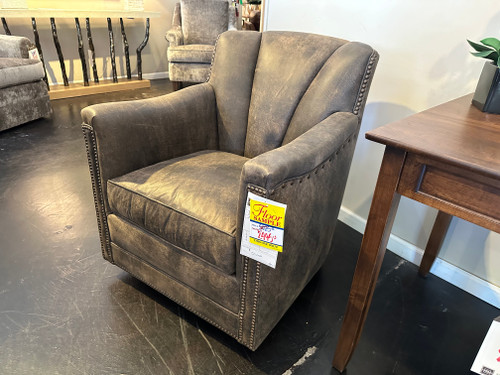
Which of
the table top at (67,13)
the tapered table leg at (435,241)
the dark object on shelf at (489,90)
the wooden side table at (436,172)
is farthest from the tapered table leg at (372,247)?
the table top at (67,13)

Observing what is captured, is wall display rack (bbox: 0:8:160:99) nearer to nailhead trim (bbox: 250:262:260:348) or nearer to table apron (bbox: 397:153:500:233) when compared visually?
nailhead trim (bbox: 250:262:260:348)

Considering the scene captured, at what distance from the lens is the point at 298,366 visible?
109cm

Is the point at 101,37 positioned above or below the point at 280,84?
below

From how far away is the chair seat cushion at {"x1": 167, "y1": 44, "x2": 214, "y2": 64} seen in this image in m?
3.47

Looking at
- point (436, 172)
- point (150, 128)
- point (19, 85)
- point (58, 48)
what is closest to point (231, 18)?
point (58, 48)

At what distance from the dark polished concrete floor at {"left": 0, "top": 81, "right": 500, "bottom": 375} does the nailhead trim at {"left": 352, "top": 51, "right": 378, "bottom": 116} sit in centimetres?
69

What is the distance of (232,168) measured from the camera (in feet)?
4.24

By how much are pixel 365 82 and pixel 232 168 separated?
21.3 inches

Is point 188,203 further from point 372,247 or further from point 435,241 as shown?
point 435,241

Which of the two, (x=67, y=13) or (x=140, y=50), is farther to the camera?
(x=140, y=50)

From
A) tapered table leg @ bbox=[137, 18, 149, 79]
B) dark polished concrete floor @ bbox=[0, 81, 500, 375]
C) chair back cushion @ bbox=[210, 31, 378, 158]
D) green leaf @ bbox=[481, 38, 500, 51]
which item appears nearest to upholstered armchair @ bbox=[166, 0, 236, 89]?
tapered table leg @ bbox=[137, 18, 149, 79]

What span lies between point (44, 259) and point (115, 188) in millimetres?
581

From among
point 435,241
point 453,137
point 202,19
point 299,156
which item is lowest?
point 435,241

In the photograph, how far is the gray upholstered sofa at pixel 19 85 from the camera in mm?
2588
